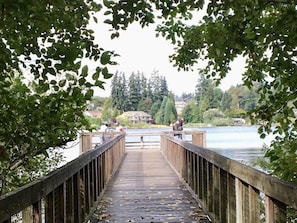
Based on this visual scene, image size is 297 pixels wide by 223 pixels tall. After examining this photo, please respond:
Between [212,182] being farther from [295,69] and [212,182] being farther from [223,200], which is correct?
[295,69]

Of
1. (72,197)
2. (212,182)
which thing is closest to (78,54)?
(72,197)

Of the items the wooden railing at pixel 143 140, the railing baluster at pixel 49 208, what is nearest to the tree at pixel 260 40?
the railing baluster at pixel 49 208

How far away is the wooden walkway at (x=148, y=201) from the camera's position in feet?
16.8

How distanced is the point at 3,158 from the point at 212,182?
95.9 inches

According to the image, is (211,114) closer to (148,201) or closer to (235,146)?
(235,146)

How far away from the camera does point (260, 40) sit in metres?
4.07

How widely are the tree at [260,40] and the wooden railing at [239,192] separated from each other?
70 cm

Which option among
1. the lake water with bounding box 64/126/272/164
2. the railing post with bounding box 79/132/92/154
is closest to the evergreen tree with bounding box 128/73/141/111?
the lake water with bounding box 64/126/272/164

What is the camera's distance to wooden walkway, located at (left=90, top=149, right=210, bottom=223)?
5125 millimetres

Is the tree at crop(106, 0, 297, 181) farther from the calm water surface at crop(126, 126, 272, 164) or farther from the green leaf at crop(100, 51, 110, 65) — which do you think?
the calm water surface at crop(126, 126, 272, 164)

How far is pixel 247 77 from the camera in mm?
5312

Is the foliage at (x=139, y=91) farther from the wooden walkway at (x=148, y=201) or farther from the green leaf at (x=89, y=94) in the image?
the green leaf at (x=89, y=94)

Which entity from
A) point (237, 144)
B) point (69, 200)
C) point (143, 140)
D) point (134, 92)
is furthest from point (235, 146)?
point (134, 92)

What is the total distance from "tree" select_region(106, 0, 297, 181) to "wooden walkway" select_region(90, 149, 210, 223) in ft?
4.77
